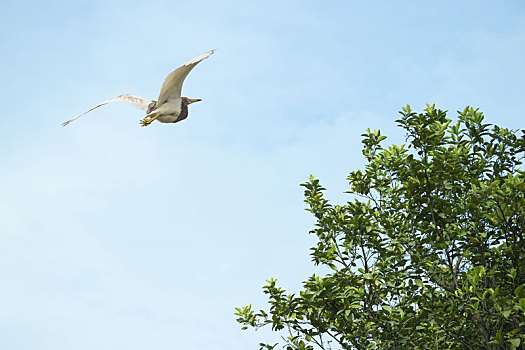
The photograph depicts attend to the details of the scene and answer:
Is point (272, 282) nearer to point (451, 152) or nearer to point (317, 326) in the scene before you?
point (317, 326)

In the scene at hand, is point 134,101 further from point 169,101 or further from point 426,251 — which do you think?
point 426,251

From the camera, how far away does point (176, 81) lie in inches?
410

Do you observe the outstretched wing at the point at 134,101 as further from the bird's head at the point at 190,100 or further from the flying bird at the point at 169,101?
the bird's head at the point at 190,100

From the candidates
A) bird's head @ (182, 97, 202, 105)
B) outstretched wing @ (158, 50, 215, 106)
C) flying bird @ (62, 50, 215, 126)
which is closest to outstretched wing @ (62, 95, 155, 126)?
flying bird @ (62, 50, 215, 126)

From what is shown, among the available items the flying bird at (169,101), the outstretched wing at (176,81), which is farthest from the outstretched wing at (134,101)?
the outstretched wing at (176,81)

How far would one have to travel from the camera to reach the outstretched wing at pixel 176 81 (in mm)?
9758

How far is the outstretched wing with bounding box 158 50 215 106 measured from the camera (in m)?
9.76

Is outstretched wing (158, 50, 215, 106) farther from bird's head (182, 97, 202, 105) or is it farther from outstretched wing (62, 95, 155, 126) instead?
bird's head (182, 97, 202, 105)

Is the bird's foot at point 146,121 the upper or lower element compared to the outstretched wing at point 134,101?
lower

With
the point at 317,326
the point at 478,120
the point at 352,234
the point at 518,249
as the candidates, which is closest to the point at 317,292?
the point at 317,326

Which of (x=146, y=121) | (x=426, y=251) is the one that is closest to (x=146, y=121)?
(x=146, y=121)

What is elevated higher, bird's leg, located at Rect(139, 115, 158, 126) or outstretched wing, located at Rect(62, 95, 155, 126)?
outstretched wing, located at Rect(62, 95, 155, 126)

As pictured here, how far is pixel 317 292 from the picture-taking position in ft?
33.5

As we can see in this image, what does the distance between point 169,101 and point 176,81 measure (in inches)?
21.1
